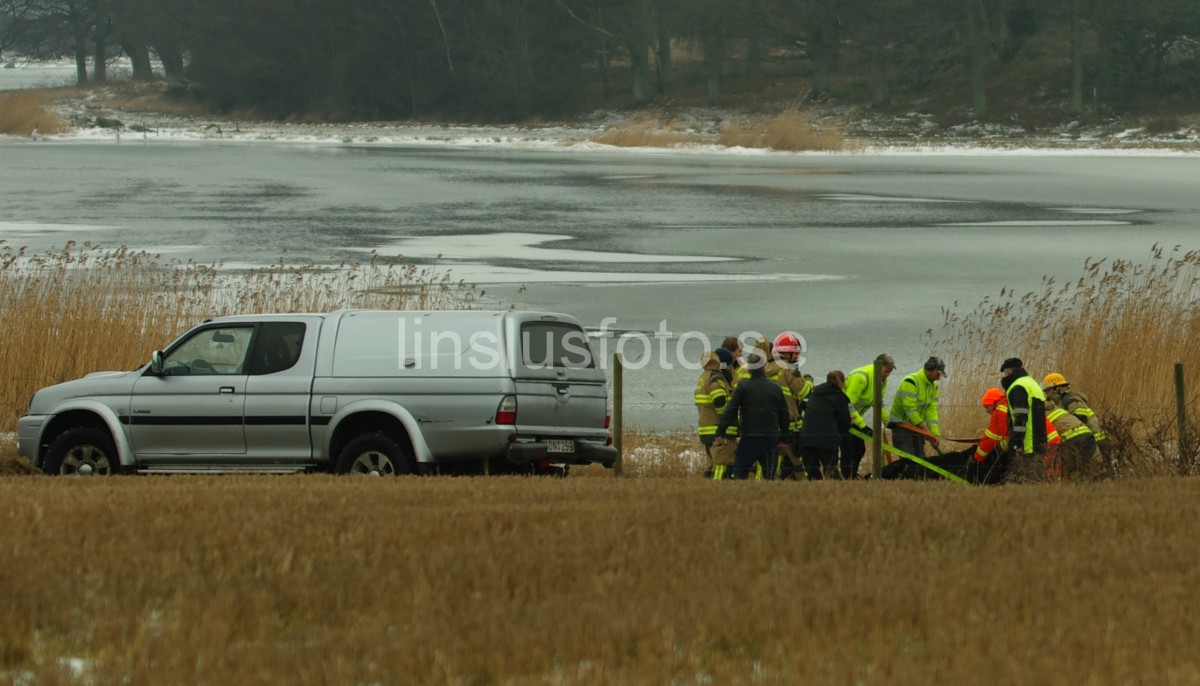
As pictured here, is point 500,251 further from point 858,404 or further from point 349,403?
point 349,403

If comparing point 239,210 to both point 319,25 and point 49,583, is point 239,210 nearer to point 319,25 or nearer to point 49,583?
point 49,583

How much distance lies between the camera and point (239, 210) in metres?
45.8

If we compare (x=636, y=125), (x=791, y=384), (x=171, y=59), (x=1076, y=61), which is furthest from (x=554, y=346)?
(x=171, y=59)

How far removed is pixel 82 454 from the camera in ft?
45.9

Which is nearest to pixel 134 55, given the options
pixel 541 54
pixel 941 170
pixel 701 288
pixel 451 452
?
pixel 541 54

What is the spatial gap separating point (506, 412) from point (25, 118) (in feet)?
302

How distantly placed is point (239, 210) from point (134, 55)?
11032cm

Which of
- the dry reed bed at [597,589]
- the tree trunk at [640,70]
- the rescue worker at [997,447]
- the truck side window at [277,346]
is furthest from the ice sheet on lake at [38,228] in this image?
the tree trunk at [640,70]

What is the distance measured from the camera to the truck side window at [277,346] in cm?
1362

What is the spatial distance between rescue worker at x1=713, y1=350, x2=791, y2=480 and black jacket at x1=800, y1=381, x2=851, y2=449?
0.30m

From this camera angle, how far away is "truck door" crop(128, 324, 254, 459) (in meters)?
13.6

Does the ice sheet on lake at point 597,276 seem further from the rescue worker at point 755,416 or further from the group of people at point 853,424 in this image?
the rescue worker at point 755,416

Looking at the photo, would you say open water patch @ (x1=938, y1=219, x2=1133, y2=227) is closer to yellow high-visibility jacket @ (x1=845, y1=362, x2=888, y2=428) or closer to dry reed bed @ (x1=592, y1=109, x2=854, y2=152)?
yellow high-visibility jacket @ (x1=845, y1=362, x2=888, y2=428)

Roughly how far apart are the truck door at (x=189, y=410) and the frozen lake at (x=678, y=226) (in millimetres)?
6143
